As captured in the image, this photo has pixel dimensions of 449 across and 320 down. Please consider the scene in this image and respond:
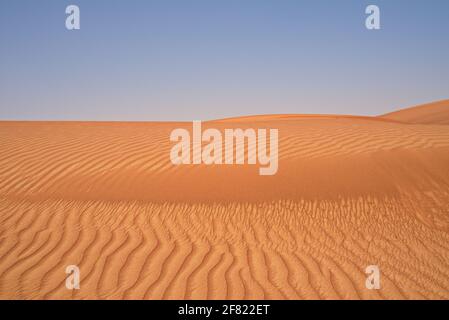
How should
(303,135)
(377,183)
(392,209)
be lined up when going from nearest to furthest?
(392,209) < (377,183) < (303,135)

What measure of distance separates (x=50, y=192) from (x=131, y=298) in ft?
12.4

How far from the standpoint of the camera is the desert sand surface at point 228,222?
4355 mm

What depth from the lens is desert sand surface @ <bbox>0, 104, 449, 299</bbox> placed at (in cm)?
436

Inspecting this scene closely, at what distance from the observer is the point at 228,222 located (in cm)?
598

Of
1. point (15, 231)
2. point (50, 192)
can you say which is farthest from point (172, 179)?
point (15, 231)

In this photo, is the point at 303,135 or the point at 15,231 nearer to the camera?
the point at 15,231

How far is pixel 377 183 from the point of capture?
6859mm

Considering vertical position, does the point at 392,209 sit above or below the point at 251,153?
below

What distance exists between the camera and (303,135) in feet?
33.0
